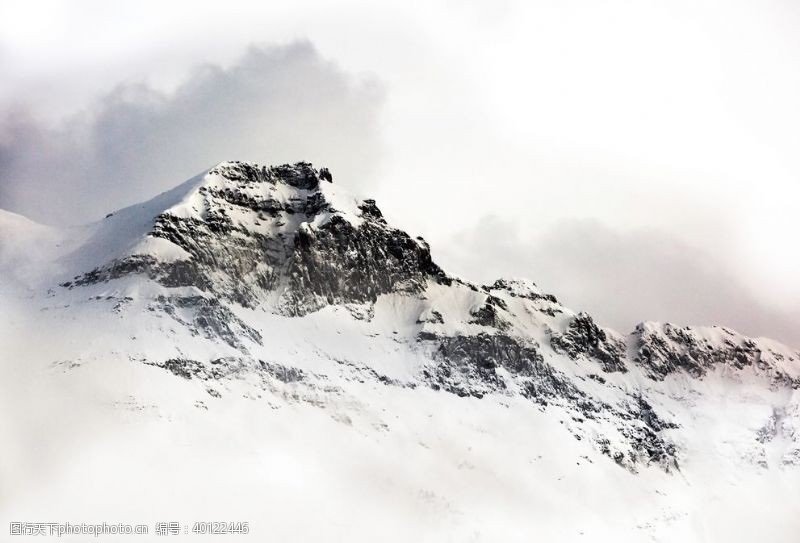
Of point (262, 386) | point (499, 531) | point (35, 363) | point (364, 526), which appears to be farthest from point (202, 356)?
point (499, 531)

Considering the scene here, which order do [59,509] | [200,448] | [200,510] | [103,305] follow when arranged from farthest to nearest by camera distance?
[103,305] < [200,448] < [200,510] < [59,509]

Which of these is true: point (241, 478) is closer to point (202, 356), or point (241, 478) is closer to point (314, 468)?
point (314, 468)

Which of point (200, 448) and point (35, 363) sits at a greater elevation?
point (35, 363)

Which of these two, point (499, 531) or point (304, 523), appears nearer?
point (304, 523)

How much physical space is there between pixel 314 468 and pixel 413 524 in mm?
21568

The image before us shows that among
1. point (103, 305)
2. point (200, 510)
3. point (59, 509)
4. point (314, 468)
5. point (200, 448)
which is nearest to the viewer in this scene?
point (59, 509)

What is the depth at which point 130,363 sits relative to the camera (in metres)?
177

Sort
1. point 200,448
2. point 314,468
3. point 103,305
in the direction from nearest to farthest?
point 200,448
point 314,468
point 103,305

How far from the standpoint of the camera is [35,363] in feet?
568

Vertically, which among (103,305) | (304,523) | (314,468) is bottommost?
(304,523)

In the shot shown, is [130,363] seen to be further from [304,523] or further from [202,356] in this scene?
[304,523]

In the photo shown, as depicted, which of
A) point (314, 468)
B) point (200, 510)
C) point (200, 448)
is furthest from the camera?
point (314, 468)

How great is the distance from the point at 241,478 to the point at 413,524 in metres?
35.4

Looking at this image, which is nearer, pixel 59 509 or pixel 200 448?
pixel 59 509
